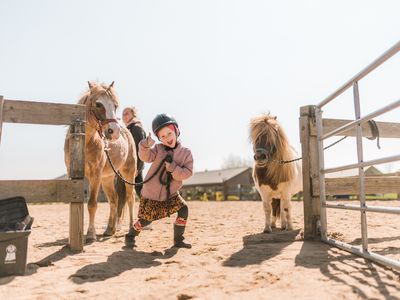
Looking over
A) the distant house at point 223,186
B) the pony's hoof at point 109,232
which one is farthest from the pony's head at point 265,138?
the distant house at point 223,186

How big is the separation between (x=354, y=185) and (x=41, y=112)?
4.12 metres

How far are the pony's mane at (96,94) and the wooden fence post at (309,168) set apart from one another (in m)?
2.66

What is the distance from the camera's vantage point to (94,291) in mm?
2529

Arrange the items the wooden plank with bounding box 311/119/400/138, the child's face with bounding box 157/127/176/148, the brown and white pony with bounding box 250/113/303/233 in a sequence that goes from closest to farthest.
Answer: the child's face with bounding box 157/127/176/148, the wooden plank with bounding box 311/119/400/138, the brown and white pony with bounding box 250/113/303/233

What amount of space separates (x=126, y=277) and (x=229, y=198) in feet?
99.3

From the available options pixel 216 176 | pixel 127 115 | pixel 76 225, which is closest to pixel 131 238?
pixel 76 225

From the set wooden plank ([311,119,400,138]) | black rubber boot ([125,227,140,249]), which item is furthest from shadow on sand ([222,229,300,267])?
wooden plank ([311,119,400,138])

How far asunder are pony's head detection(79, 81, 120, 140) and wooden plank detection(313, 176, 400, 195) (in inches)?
110

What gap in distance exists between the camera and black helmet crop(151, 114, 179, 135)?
4.13 m

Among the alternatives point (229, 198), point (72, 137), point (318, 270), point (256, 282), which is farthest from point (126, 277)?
point (229, 198)

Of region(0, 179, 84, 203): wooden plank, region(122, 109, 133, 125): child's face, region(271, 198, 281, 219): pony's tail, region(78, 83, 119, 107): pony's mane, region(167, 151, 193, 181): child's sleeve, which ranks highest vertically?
region(122, 109, 133, 125): child's face

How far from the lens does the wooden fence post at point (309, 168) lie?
459 centimetres

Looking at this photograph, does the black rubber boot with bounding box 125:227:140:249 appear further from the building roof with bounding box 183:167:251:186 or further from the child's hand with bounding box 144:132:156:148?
the building roof with bounding box 183:167:251:186

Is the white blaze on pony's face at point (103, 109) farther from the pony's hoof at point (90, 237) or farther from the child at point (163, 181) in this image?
the pony's hoof at point (90, 237)
